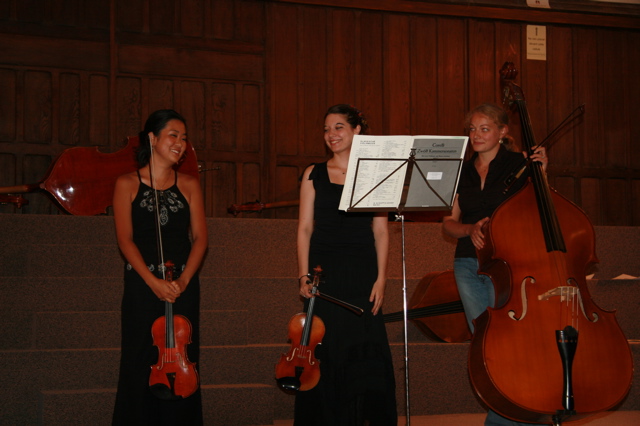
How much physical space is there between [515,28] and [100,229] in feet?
16.5

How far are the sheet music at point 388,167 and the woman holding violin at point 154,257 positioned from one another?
32.7 inches

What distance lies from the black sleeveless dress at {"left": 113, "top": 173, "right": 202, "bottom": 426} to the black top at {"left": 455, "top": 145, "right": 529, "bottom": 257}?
4.35ft

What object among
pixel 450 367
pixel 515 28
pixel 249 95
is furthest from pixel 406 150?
pixel 515 28

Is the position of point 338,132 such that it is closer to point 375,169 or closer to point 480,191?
point 375,169

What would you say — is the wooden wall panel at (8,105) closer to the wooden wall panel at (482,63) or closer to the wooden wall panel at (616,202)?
the wooden wall panel at (482,63)

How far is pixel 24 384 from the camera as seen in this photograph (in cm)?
390

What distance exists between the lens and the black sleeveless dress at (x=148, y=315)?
3096 mm

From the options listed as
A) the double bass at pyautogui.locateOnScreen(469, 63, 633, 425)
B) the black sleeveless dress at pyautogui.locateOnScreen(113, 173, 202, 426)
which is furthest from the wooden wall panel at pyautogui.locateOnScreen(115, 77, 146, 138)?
the double bass at pyautogui.locateOnScreen(469, 63, 633, 425)

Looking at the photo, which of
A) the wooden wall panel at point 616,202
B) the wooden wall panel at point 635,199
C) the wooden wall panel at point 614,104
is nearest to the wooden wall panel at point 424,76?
the wooden wall panel at point 614,104

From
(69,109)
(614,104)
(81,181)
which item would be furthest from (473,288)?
(614,104)

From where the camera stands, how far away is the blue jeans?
3316 mm

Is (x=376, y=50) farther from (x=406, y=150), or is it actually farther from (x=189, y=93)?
(x=406, y=150)

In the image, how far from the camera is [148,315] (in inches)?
124

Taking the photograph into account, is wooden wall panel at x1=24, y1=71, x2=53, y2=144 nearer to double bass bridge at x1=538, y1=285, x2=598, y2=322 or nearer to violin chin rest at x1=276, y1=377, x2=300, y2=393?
violin chin rest at x1=276, y1=377, x2=300, y2=393
